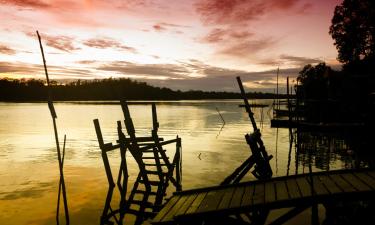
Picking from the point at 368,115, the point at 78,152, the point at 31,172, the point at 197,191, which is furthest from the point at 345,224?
the point at 78,152

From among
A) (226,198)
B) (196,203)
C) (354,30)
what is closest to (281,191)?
(226,198)

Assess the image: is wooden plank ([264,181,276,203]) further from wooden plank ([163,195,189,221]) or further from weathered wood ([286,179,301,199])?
wooden plank ([163,195,189,221])

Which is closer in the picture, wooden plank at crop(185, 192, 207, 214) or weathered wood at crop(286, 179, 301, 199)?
weathered wood at crop(286, 179, 301, 199)

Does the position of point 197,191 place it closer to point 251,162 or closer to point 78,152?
point 251,162

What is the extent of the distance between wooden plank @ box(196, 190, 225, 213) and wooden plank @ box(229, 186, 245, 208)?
0.33 metres

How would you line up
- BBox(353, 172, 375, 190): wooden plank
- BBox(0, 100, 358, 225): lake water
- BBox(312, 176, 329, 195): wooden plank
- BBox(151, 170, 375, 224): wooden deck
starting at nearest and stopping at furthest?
BBox(151, 170, 375, 224): wooden deck
BBox(312, 176, 329, 195): wooden plank
BBox(353, 172, 375, 190): wooden plank
BBox(0, 100, 358, 225): lake water

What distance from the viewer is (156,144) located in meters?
13.3

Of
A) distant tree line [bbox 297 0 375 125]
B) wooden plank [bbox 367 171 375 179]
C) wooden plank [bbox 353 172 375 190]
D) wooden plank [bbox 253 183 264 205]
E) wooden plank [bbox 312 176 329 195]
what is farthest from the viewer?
distant tree line [bbox 297 0 375 125]

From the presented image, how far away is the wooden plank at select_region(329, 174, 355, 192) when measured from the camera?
23.6 feet

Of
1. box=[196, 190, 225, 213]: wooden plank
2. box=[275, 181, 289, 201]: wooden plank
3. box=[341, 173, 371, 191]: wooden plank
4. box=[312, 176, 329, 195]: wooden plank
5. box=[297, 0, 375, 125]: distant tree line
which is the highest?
box=[297, 0, 375, 125]: distant tree line

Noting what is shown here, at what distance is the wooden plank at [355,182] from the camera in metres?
7.12

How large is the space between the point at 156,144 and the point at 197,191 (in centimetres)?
446

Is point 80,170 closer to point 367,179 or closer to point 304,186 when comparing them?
point 304,186

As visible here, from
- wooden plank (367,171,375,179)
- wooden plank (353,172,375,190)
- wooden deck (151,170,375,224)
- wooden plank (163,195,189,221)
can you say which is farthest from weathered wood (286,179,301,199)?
wooden plank (163,195,189,221)
